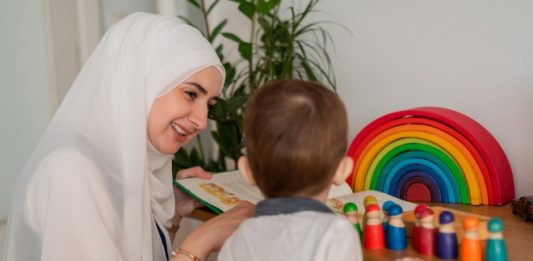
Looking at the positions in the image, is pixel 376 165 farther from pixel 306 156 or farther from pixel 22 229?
pixel 22 229

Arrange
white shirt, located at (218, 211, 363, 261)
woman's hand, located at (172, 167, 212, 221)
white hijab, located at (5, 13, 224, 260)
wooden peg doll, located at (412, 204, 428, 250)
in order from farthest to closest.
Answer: woman's hand, located at (172, 167, 212, 221) → white hijab, located at (5, 13, 224, 260) → wooden peg doll, located at (412, 204, 428, 250) → white shirt, located at (218, 211, 363, 261)

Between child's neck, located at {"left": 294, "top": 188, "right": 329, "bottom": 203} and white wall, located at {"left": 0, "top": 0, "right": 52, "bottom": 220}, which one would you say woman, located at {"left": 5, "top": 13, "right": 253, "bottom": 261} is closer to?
child's neck, located at {"left": 294, "top": 188, "right": 329, "bottom": 203}

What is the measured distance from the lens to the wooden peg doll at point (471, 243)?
2.86ft

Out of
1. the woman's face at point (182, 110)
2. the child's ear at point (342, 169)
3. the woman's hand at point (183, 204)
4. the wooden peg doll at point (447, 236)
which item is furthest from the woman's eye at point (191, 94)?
the wooden peg doll at point (447, 236)

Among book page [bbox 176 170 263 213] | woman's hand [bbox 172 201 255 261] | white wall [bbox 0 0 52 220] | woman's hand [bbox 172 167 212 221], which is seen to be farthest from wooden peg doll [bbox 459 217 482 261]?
white wall [bbox 0 0 52 220]

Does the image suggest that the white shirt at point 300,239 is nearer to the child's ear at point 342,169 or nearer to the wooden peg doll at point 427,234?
the child's ear at point 342,169

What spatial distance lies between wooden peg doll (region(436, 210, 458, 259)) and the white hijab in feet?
1.93

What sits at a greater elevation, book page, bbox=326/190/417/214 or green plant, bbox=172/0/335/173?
green plant, bbox=172/0/335/173

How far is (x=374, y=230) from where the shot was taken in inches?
39.5

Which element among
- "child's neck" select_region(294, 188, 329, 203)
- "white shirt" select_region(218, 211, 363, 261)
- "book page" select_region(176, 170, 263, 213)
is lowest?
"book page" select_region(176, 170, 263, 213)

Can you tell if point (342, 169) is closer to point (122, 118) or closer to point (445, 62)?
point (122, 118)

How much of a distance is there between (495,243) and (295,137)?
357mm

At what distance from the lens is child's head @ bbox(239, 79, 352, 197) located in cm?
78

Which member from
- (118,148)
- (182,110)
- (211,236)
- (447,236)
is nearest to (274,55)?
(182,110)
